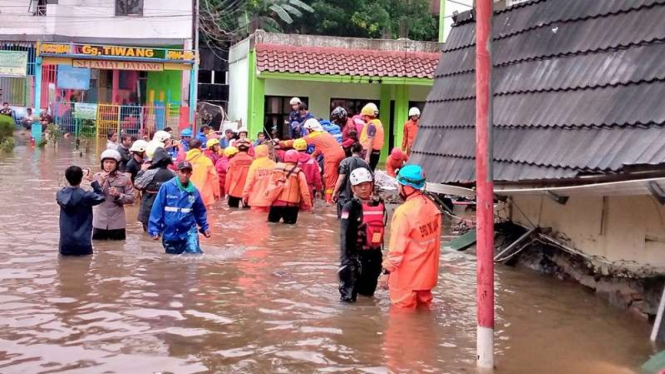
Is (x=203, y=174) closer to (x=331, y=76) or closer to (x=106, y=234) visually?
(x=106, y=234)

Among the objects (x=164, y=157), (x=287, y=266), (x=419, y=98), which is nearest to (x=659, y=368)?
(x=287, y=266)

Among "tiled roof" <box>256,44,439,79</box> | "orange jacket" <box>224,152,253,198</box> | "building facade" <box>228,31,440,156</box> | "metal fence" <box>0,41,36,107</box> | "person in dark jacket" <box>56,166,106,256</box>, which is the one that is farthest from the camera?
"metal fence" <box>0,41,36,107</box>

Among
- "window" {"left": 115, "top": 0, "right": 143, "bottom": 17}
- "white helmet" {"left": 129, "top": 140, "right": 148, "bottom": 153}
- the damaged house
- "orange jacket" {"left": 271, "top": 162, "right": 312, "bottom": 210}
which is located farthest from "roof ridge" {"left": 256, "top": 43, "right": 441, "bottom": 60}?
the damaged house

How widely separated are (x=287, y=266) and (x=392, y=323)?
3049 mm

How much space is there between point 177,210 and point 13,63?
2534cm

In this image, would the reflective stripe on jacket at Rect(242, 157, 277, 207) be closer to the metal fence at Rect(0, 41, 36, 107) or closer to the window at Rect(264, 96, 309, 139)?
the window at Rect(264, 96, 309, 139)

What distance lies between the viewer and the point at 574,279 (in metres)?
9.77

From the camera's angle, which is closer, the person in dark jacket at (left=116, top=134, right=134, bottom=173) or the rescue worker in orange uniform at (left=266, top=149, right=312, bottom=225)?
the rescue worker in orange uniform at (left=266, top=149, right=312, bottom=225)

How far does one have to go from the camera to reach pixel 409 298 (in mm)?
8102

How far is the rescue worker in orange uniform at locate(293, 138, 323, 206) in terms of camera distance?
15234 millimetres

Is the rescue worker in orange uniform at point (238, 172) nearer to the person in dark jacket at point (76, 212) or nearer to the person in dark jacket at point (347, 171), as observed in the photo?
the person in dark jacket at point (347, 171)

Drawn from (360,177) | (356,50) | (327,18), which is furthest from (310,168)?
(327,18)

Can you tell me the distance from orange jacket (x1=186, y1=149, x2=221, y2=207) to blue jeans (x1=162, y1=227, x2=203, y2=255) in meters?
3.60

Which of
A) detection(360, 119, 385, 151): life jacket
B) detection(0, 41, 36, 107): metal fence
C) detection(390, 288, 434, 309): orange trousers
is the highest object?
detection(0, 41, 36, 107): metal fence
